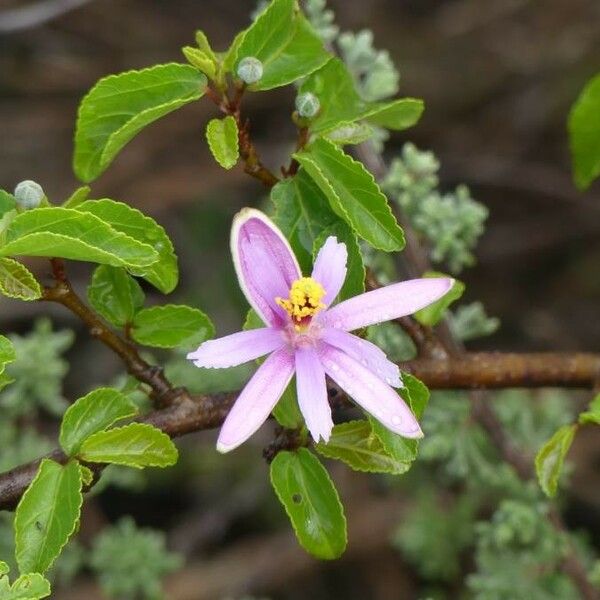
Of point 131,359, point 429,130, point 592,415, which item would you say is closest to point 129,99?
point 131,359

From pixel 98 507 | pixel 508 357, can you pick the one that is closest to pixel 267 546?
pixel 98 507

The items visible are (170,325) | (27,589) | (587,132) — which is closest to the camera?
(27,589)

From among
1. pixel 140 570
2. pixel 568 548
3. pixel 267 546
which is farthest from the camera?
pixel 267 546

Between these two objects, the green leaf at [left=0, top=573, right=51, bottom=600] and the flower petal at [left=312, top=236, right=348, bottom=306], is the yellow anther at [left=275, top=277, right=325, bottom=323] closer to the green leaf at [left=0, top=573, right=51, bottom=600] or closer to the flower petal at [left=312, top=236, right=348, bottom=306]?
the flower petal at [left=312, top=236, right=348, bottom=306]

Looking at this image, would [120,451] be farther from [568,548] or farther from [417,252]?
[568,548]

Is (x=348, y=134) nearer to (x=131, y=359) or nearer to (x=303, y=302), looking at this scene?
(x=303, y=302)

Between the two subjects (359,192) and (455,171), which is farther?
(455,171)

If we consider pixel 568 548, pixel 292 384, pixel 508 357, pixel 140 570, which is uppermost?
pixel 292 384
